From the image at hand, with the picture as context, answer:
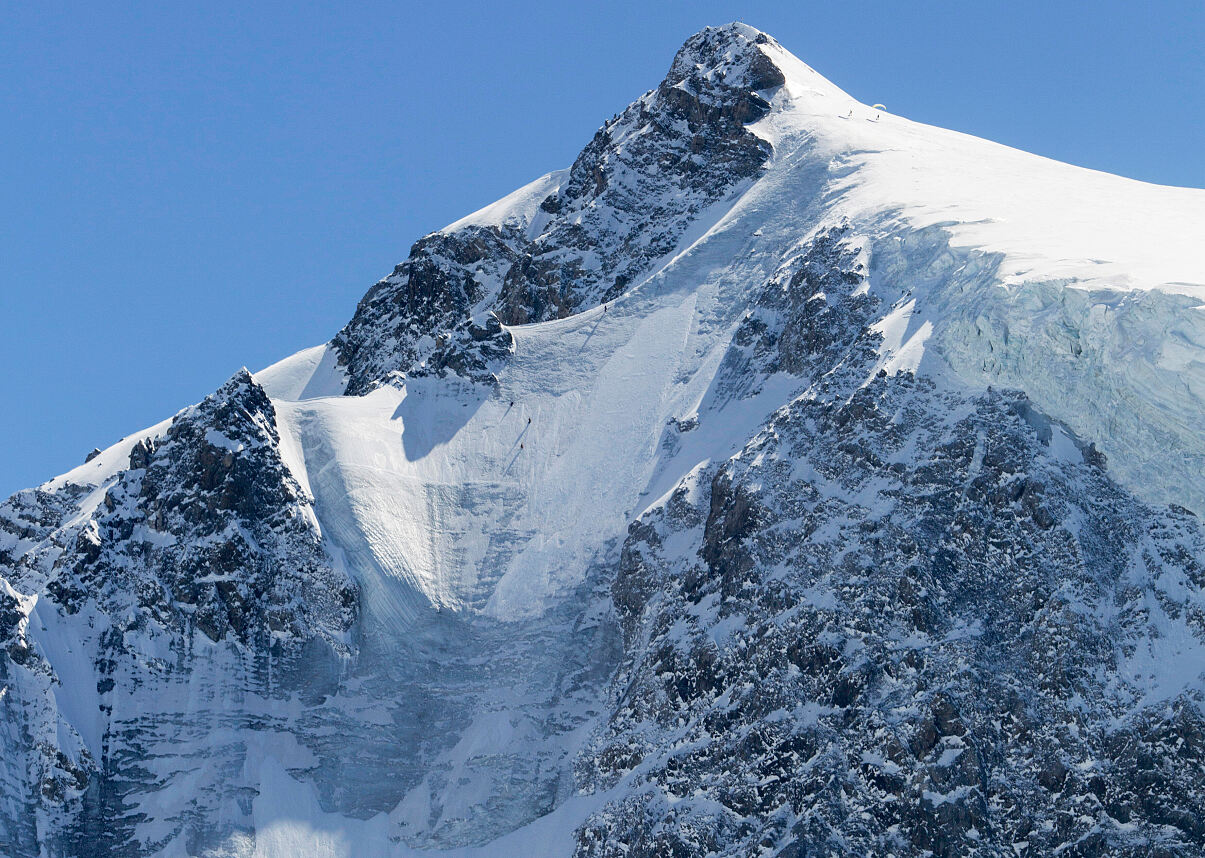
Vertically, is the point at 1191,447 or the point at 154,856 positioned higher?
the point at 1191,447

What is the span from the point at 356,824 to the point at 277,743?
8.35 metres

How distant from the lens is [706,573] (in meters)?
119

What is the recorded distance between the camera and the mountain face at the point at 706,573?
102688 millimetres

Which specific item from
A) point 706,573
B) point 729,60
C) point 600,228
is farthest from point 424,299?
point 706,573

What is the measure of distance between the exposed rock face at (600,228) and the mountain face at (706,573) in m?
11.1

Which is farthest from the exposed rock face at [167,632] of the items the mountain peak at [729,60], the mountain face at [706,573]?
the mountain peak at [729,60]

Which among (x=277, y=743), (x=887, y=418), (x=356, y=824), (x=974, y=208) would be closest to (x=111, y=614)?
(x=277, y=743)

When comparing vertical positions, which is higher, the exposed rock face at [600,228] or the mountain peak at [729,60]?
the mountain peak at [729,60]

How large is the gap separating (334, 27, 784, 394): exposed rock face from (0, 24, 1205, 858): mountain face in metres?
11.1

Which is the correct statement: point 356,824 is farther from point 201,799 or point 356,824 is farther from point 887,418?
point 887,418

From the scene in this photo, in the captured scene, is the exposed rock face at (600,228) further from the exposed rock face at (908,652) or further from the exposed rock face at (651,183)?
the exposed rock face at (908,652)

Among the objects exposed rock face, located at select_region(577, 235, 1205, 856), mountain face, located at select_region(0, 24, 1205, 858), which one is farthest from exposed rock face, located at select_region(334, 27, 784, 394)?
exposed rock face, located at select_region(577, 235, 1205, 856)

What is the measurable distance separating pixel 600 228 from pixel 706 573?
63543 millimetres

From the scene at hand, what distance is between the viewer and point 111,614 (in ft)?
420
